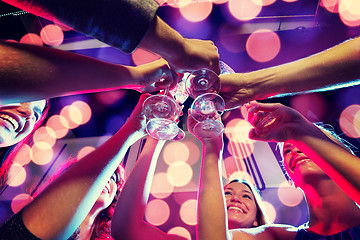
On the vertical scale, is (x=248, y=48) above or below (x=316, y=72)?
above

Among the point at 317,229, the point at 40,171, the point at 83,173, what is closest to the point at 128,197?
the point at 83,173

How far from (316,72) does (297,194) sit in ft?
11.5

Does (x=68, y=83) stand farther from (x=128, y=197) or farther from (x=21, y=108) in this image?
(x=21, y=108)

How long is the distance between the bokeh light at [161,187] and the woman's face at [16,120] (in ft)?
8.86

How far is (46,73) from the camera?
726 millimetres

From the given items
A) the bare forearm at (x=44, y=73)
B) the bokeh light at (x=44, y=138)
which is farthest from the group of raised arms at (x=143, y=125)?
the bokeh light at (x=44, y=138)

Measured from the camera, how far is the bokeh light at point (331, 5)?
319 centimetres

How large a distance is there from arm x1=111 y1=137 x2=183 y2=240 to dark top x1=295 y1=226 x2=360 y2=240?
100cm

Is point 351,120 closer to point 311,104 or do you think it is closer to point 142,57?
point 311,104

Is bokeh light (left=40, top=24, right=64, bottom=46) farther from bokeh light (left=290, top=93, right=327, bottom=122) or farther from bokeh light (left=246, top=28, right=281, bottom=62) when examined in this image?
bokeh light (left=290, top=93, right=327, bottom=122)

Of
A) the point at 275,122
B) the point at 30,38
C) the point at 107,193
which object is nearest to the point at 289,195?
the point at 275,122

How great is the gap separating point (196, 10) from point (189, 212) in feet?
12.8

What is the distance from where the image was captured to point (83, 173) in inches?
43.3

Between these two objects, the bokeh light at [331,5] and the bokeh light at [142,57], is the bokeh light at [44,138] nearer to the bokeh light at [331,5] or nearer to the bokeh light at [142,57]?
the bokeh light at [142,57]
